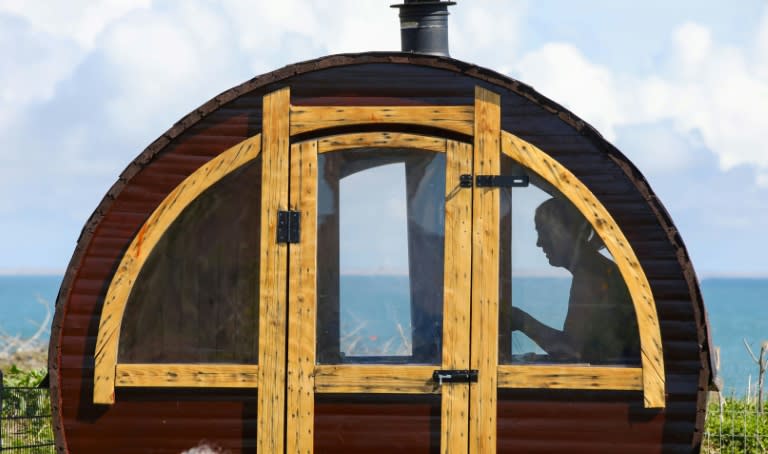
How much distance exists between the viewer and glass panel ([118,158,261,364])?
799 cm

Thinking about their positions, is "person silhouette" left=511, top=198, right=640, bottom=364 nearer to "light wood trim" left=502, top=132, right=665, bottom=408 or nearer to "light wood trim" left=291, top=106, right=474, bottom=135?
"light wood trim" left=502, top=132, right=665, bottom=408

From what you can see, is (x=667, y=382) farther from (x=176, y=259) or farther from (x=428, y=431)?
(x=176, y=259)

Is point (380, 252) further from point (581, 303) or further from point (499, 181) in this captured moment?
point (581, 303)

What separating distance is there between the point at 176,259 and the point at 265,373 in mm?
944

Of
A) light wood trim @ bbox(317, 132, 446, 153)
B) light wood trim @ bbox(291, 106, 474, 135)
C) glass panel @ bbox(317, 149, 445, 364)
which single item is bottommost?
glass panel @ bbox(317, 149, 445, 364)

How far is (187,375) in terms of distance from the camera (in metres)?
8.02

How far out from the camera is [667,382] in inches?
308

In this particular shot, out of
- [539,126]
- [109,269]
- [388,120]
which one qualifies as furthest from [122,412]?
[539,126]

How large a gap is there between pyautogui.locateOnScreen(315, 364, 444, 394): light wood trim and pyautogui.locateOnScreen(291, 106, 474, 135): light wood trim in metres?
1.54

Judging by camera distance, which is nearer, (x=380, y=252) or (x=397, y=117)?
(x=397, y=117)

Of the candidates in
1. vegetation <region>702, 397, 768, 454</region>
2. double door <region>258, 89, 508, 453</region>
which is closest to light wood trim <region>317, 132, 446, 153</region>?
double door <region>258, 89, 508, 453</region>

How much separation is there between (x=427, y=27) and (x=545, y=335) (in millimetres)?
2866

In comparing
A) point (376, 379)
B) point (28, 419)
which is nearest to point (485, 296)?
point (376, 379)

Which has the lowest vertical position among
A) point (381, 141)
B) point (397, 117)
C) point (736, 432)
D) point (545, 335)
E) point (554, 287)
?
point (736, 432)
